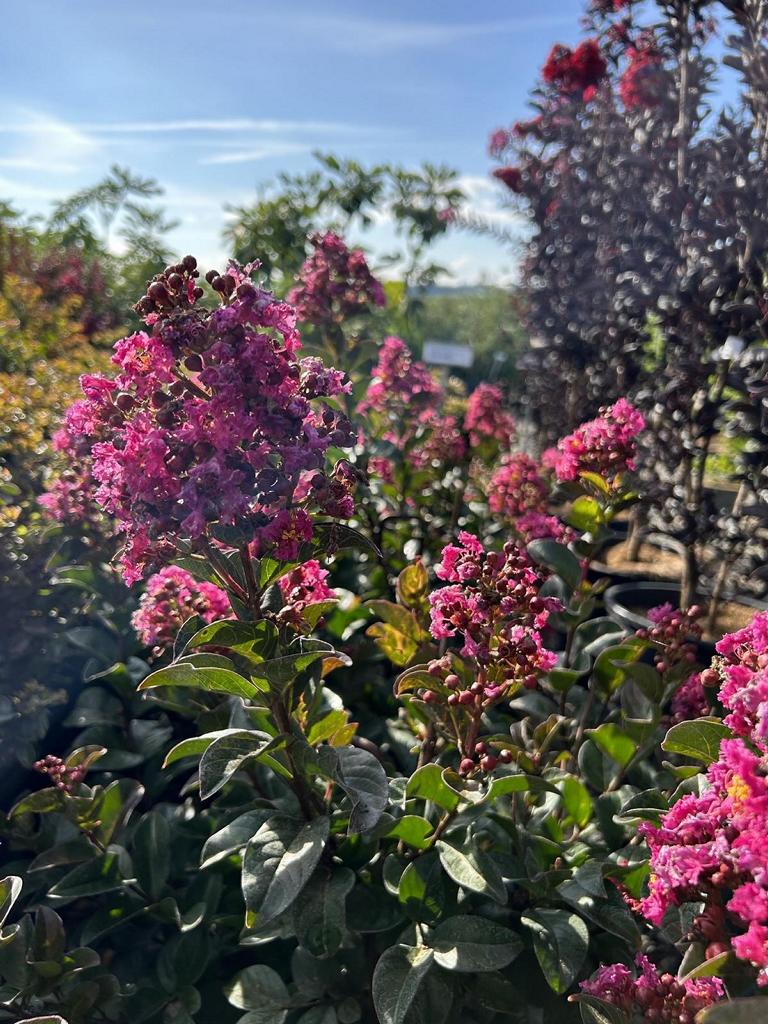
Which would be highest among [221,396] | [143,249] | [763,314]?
[143,249]

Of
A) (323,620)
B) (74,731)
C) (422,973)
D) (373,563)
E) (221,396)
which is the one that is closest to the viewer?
(221,396)

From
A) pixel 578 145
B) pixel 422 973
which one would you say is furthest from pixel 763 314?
pixel 578 145

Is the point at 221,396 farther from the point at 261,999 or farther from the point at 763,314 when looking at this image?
the point at 763,314

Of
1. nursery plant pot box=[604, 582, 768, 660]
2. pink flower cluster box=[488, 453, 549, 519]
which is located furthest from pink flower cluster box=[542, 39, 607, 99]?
pink flower cluster box=[488, 453, 549, 519]

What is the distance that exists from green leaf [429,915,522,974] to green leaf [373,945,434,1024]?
0.03m

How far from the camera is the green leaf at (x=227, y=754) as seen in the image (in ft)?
3.58

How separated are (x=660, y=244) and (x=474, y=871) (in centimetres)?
250

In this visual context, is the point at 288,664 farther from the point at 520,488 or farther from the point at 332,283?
the point at 332,283

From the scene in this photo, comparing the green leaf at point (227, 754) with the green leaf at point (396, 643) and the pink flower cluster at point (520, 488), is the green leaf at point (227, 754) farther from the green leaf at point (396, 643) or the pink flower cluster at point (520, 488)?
the pink flower cluster at point (520, 488)

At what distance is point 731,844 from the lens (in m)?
0.83

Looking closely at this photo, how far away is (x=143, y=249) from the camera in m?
7.05

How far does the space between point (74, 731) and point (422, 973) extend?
4.38ft

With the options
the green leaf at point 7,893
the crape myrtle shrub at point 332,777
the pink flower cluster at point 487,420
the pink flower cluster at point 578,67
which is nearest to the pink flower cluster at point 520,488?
the crape myrtle shrub at point 332,777

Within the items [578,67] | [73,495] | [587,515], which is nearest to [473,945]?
[587,515]
